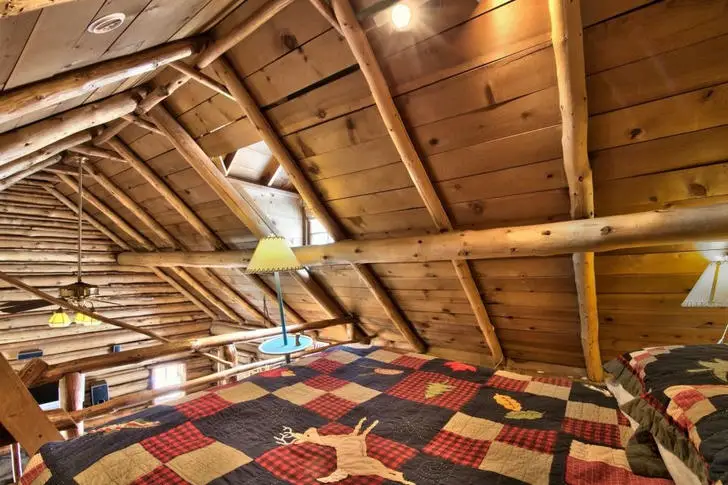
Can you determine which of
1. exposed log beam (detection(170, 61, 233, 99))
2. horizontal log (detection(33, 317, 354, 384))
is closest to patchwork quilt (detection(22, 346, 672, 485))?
horizontal log (detection(33, 317, 354, 384))

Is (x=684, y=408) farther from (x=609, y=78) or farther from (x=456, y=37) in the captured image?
(x=456, y=37)

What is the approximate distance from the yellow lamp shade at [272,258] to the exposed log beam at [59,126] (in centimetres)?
148

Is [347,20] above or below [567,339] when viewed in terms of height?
above

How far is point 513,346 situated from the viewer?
10.8 ft

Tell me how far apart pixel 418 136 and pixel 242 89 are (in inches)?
50.7

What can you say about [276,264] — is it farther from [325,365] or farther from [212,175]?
[212,175]

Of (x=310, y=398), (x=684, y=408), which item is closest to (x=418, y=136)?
(x=310, y=398)

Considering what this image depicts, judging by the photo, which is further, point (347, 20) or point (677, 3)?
point (347, 20)

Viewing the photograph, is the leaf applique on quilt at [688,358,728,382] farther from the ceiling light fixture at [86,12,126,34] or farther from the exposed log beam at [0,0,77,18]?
the ceiling light fixture at [86,12,126,34]

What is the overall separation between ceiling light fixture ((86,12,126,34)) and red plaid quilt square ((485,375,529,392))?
2.26 meters

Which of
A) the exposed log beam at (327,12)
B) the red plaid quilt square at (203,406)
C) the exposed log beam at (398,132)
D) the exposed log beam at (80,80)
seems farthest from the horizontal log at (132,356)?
the exposed log beam at (327,12)

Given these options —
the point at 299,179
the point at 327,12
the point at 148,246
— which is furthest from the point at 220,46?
the point at 148,246

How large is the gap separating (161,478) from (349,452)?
57 centimetres

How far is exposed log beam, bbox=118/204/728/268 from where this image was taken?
67.7 inches
